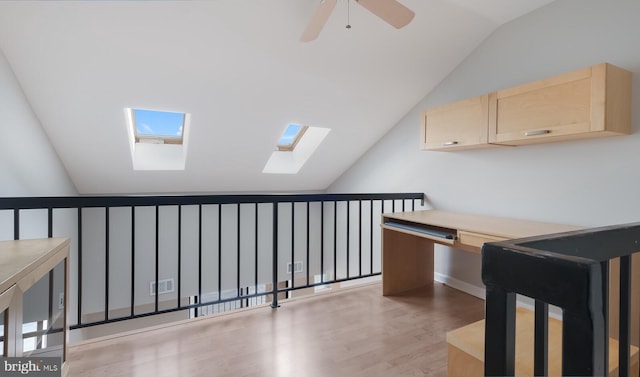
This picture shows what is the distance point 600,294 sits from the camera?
→ 1.44 feet

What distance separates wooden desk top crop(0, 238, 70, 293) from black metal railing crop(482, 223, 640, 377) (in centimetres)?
123

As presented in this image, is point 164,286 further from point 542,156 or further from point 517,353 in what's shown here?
point 542,156

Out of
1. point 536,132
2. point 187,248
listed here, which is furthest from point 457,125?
point 187,248

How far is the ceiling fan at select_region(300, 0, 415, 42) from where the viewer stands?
62.4 inches

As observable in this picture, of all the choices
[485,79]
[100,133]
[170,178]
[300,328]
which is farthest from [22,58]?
Answer: [485,79]

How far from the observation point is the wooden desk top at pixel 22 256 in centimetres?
92

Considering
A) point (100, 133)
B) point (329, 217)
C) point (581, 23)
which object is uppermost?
point (581, 23)

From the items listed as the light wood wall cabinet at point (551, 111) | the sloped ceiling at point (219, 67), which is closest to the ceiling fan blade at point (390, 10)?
the sloped ceiling at point (219, 67)

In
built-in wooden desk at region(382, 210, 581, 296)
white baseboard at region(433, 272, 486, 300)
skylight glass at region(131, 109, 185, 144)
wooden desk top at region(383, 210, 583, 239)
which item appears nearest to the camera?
wooden desk top at region(383, 210, 583, 239)

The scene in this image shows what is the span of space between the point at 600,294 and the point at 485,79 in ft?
8.67

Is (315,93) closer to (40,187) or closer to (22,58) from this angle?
(22,58)

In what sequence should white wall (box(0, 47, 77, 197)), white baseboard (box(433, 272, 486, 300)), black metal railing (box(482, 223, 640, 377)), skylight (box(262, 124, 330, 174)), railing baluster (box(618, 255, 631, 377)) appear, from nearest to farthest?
black metal railing (box(482, 223, 640, 377))
railing baluster (box(618, 255, 631, 377))
white wall (box(0, 47, 77, 197))
white baseboard (box(433, 272, 486, 300))
skylight (box(262, 124, 330, 174))

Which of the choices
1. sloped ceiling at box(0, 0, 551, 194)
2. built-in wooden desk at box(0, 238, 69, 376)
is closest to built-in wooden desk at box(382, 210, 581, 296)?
sloped ceiling at box(0, 0, 551, 194)

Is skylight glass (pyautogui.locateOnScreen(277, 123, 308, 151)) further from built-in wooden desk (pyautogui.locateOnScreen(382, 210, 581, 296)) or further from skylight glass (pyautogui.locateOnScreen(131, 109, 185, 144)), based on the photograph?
built-in wooden desk (pyautogui.locateOnScreen(382, 210, 581, 296))
